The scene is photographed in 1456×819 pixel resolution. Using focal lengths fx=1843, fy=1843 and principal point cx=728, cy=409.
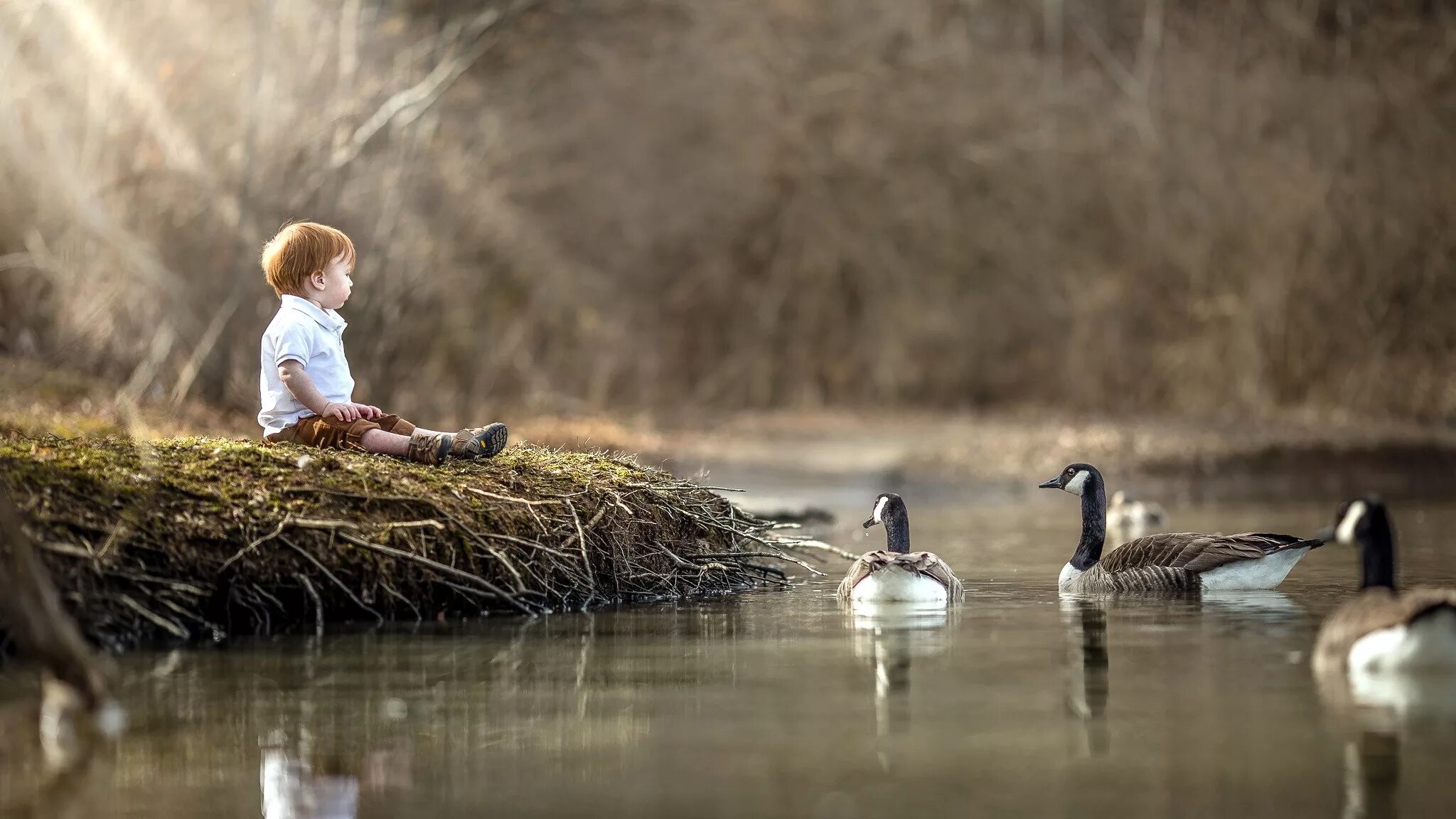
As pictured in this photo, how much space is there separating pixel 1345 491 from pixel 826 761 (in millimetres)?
17260

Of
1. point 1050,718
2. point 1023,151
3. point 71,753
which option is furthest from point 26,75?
point 1023,151

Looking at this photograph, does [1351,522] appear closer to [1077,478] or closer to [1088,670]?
[1088,670]

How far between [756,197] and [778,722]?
95.0 ft

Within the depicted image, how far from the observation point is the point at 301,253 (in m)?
9.41

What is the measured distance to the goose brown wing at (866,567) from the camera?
9.55 meters

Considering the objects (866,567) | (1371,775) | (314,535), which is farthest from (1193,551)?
(1371,775)

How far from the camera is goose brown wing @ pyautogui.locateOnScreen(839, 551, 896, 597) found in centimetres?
955

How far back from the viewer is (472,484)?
939 centimetres

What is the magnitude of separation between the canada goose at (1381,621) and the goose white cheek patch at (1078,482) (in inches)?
164

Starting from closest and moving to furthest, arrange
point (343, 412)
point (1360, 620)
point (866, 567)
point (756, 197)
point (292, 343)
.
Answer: point (1360, 620)
point (292, 343)
point (343, 412)
point (866, 567)
point (756, 197)

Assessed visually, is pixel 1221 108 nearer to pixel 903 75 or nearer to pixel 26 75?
pixel 903 75

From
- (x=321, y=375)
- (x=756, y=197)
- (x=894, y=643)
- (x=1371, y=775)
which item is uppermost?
(x=756, y=197)

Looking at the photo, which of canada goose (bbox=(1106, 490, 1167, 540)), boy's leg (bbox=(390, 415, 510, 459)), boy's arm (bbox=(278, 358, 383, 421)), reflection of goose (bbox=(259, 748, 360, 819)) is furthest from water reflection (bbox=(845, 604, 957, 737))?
canada goose (bbox=(1106, 490, 1167, 540))

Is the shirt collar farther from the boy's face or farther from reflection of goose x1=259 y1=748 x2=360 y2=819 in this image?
reflection of goose x1=259 y1=748 x2=360 y2=819
